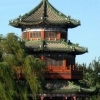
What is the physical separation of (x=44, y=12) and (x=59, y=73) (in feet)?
18.8

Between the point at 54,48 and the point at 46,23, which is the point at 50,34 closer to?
the point at 46,23

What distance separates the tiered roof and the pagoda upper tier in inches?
56.9

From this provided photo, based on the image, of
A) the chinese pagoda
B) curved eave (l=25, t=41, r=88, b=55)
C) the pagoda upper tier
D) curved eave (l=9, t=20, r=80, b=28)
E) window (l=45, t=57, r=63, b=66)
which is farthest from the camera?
the pagoda upper tier

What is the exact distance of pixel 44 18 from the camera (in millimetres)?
33688

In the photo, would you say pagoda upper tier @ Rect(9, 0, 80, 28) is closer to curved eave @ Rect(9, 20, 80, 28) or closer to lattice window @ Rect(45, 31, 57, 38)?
curved eave @ Rect(9, 20, 80, 28)

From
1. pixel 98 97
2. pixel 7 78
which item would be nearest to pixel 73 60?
pixel 7 78

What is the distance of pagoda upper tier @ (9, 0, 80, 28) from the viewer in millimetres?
33875

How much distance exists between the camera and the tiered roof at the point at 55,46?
107ft

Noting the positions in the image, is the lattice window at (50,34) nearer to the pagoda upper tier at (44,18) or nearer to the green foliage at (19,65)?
the pagoda upper tier at (44,18)

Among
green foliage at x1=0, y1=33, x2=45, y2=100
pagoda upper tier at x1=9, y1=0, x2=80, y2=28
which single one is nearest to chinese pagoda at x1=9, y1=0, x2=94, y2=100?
pagoda upper tier at x1=9, y1=0, x2=80, y2=28

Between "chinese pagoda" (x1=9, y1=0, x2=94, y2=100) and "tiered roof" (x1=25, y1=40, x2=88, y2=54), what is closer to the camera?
"chinese pagoda" (x1=9, y1=0, x2=94, y2=100)

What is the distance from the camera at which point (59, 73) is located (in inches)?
1275

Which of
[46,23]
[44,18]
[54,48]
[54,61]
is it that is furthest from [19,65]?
[44,18]

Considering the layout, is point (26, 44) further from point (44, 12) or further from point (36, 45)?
point (44, 12)
